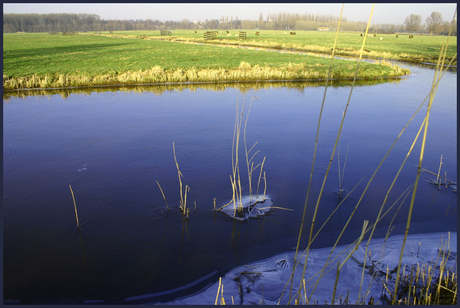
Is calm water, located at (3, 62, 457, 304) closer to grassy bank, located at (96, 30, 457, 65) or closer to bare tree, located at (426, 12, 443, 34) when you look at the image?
grassy bank, located at (96, 30, 457, 65)

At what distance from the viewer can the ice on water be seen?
2.87 meters

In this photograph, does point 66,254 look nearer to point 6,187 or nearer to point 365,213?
point 6,187

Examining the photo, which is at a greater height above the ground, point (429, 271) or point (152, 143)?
point (429, 271)

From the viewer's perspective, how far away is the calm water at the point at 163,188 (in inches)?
129

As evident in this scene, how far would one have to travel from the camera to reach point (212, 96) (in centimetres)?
1212

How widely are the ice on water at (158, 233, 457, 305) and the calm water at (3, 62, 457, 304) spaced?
0.17m

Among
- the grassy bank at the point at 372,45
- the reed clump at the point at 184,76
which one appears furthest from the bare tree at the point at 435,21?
the reed clump at the point at 184,76

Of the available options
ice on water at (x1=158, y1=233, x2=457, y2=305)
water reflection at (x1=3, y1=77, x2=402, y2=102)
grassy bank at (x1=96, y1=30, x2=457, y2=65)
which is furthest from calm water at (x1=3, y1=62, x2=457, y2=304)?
grassy bank at (x1=96, y1=30, x2=457, y2=65)

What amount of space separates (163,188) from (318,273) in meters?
2.89

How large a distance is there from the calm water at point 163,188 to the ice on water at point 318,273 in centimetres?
17

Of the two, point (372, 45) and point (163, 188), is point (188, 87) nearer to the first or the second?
point (163, 188)

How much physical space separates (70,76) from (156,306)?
1492cm

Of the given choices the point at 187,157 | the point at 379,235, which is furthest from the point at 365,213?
the point at 187,157

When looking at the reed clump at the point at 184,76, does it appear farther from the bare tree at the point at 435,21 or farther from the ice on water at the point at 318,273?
the bare tree at the point at 435,21
